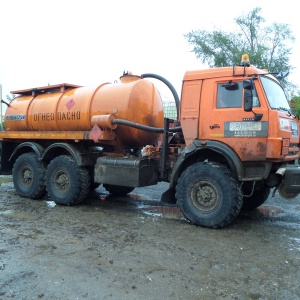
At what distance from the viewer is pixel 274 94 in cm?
634

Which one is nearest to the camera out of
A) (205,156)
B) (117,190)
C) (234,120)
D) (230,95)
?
(234,120)

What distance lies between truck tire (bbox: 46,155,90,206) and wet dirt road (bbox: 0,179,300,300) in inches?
17.2

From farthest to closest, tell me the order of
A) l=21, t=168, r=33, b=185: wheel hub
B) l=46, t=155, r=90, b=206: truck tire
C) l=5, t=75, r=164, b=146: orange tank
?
l=21, t=168, r=33, b=185: wheel hub, l=46, t=155, r=90, b=206: truck tire, l=5, t=75, r=164, b=146: orange tank

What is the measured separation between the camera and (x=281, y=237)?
19.2 ft

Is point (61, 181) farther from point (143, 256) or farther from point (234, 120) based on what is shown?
point (234, 120)

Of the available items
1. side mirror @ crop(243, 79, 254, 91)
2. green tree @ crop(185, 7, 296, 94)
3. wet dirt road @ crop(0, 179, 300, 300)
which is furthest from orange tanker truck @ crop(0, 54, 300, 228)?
green tree @ crop(185, 7, 296, 94)

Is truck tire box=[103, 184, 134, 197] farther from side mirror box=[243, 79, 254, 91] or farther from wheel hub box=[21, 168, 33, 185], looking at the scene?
side mirror box=[243, 79, 254, 91]

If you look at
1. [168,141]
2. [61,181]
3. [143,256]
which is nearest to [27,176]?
[61,181]

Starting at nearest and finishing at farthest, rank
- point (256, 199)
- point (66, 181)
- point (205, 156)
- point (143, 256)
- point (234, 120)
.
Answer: point (143, 256) → point (234, 120) → point (205, 156) → point (256, 199) → point (66, 181)

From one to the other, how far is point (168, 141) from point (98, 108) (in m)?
1.81

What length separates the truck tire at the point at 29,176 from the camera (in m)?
8.85

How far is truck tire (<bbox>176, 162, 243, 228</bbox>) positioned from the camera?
6.07 m

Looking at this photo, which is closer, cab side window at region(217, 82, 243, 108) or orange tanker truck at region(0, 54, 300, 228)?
orange tanker truck at region(0, 54, 300, 228)

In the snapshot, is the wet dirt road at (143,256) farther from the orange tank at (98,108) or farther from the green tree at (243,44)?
the green tree at (243,44)
